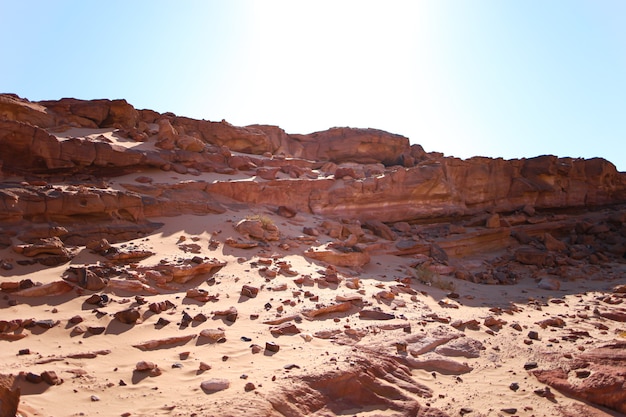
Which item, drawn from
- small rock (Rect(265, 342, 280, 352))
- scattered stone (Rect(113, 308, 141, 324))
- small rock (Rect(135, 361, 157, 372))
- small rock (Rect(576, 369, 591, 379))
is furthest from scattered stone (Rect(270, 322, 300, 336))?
small rock (Rect(576, 369, 591, 379))

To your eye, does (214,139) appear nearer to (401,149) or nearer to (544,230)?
(401,149)

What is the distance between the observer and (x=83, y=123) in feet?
53.4

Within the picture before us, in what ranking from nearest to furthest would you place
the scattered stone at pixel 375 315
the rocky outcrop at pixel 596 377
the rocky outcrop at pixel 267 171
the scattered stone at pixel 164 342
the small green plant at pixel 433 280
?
the rocky outcrop at pixel 596 377, the scattered stone at pixel 164 342, the scattered stone at pixel 375 315, the rocky outcrop at pixel 267 171, the small green plant at pixel 433 280

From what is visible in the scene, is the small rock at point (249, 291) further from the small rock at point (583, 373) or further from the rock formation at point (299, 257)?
the small rock at point (583, 373)

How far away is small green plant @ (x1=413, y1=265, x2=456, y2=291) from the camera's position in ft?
37.2

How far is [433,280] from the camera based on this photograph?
11.7 meters

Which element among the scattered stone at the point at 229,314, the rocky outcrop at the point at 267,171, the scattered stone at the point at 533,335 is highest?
the rocky outcrop at the point at 267,171

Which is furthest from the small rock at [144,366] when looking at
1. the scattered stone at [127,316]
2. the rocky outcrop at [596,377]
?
the rocky outcrop at [596,377]

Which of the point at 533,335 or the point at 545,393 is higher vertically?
the point at 533,335

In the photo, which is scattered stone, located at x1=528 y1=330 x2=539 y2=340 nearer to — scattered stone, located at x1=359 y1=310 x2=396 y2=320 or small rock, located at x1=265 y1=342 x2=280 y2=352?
scattered stone, located at x1=359 y1=310 x2=396 y2=320

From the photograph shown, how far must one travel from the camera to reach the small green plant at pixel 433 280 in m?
11.3

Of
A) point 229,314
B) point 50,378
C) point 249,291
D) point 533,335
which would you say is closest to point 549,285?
point 533,335

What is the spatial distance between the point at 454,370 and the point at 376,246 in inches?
325

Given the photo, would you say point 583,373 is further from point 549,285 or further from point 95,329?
point 549,285
